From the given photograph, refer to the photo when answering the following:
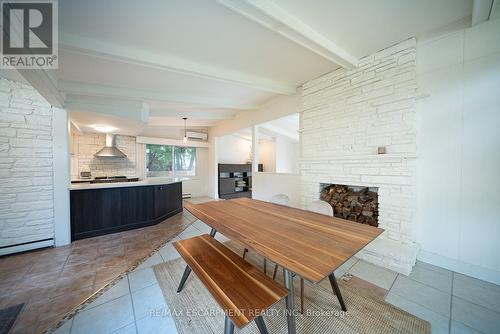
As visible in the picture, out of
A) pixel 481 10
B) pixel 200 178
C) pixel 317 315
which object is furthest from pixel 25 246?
pixel 481 10

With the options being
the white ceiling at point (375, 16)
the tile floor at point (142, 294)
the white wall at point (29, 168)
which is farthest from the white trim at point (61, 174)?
the white ceiling at point (375, 16)

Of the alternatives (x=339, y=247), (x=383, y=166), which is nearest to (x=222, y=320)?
(x=339, y=247)

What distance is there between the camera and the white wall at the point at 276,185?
11.8ft

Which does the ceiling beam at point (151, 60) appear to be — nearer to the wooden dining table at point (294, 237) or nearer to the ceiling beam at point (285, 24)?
the ceiling beam at point (285, 24)

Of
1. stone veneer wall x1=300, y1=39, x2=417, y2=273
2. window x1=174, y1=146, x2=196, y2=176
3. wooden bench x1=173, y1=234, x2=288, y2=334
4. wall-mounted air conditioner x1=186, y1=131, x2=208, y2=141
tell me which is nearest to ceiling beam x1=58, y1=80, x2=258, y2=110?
stone veneer wall x1=300, y1=39, x2=417, y2=273

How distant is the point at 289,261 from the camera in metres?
0.95

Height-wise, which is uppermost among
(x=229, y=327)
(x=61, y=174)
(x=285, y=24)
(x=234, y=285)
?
(x=285, y=24)

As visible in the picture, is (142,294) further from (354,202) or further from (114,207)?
(354,202)

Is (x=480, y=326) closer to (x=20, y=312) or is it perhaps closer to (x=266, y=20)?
(x=266, y=20)

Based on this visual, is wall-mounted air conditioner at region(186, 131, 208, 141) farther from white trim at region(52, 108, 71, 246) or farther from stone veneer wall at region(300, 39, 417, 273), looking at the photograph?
stone veneer wall at region(300, 39, 417, 273)

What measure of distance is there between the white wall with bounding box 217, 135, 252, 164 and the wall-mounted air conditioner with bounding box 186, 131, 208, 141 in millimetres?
589

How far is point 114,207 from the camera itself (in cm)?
321

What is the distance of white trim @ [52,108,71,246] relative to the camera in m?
2.65

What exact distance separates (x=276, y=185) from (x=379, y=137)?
2196 mm
